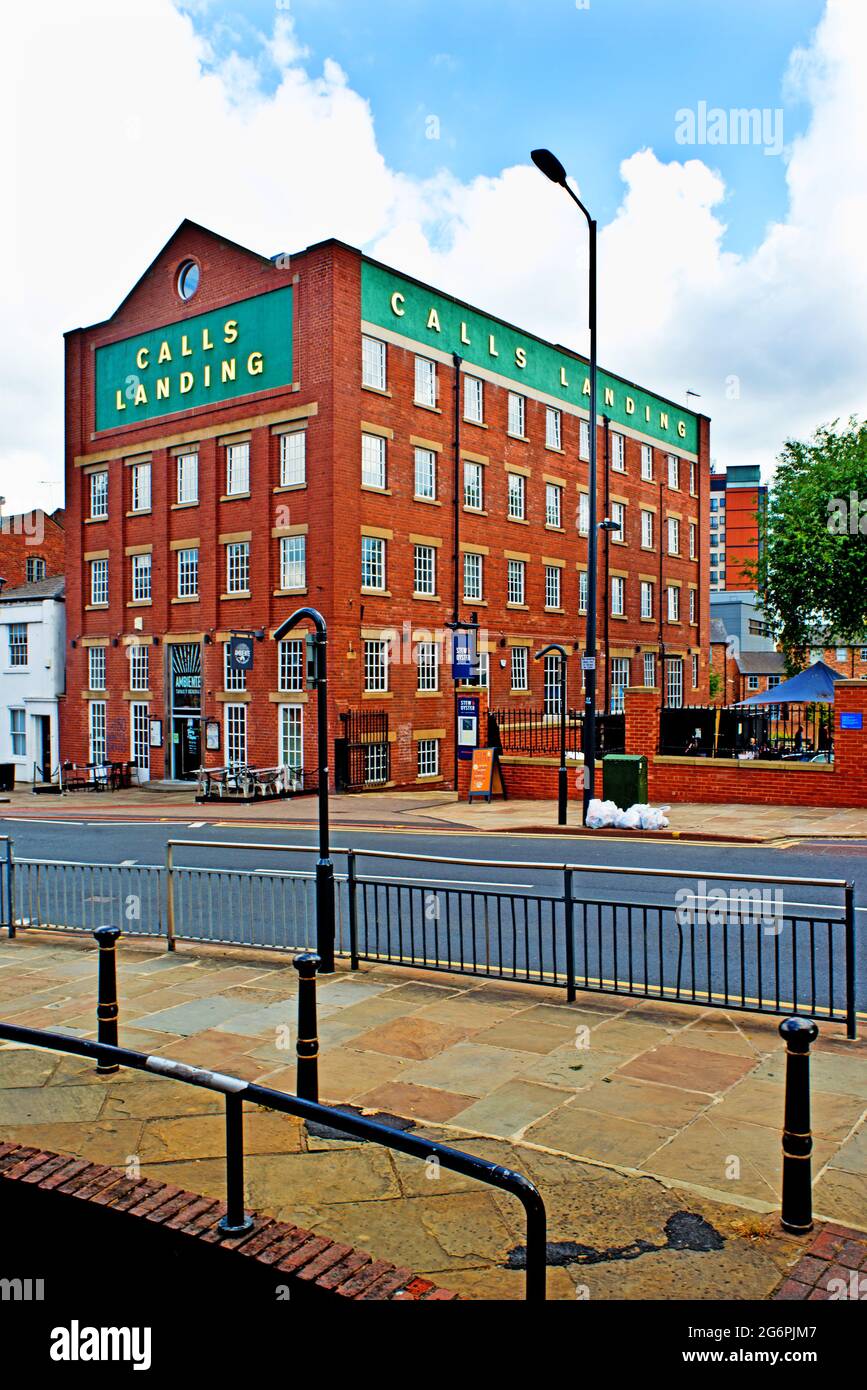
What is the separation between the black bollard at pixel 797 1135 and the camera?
5148 millimetres

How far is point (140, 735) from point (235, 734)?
5.20 m

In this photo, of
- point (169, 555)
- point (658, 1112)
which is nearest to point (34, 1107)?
point (658, 1112)

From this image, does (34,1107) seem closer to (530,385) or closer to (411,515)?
(411,515)

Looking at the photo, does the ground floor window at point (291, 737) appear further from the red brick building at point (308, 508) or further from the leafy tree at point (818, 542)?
the leafy tree at point (818, 542)

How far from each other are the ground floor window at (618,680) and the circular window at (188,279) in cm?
2251

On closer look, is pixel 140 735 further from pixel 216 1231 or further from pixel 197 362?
pixel 216 1231

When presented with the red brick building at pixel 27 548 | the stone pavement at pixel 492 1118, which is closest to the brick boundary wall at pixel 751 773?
the stone pavement at pixel 492 1118

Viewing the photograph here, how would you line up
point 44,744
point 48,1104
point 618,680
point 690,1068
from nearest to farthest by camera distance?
1. point 48,1104
2. point 690,1068
3. point 44,744
4. point 618,680

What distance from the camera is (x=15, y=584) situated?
60.8 metres

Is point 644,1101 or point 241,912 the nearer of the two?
point 644,1101

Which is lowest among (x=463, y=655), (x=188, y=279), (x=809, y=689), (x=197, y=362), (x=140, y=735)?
(x=140, y=735)

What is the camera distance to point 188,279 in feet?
122

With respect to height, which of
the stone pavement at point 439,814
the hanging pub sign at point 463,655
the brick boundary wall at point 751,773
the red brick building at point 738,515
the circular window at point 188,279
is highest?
the red brick building at point 738,515
